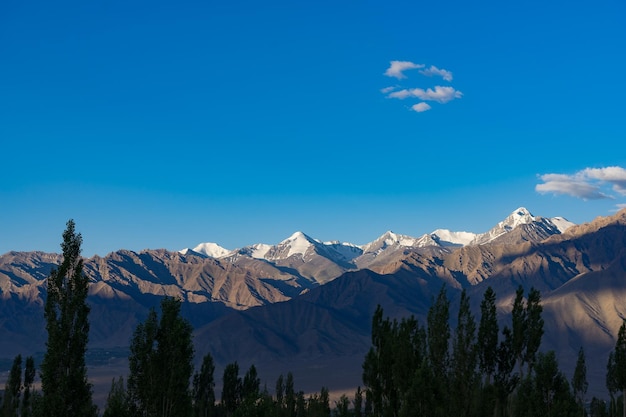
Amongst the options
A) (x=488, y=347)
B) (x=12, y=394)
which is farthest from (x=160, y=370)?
(x=12, y=394)

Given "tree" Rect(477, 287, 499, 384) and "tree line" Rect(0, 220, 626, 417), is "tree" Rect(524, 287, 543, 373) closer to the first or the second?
"tree line" Rect(0, 220, 626, 417)

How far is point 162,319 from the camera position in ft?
184

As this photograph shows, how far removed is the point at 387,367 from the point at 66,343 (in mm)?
31685

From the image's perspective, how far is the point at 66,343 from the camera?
Result: 4594 centimetres

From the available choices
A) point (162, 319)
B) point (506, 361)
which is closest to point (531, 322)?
→ point (506, 361)

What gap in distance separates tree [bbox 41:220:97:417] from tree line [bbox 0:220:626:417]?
0.07m

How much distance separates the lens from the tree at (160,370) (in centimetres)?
5469

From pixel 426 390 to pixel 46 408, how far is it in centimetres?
3027

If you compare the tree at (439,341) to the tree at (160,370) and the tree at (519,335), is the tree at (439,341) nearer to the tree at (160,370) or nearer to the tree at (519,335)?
the tree at (519,335)

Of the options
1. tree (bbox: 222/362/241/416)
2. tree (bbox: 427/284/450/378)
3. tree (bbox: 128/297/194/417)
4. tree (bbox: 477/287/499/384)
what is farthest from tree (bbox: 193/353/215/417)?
tree (bbox: 477/287/499/384)

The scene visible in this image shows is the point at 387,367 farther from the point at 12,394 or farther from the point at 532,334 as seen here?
the point at 12,394

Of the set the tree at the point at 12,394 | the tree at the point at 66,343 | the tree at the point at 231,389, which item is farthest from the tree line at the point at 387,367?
the tree at the point at 12,394

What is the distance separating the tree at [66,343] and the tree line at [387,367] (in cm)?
7

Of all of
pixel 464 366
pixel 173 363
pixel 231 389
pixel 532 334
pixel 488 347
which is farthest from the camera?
pixel 231 389
